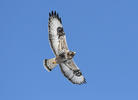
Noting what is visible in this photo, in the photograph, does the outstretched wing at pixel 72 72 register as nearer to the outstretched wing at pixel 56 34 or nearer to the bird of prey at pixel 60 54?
the bird of prey at pixel 60 54

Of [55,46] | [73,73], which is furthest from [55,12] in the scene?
[73,73]

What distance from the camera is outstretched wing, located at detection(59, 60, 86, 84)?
33.4 m

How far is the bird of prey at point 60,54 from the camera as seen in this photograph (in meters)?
31.9

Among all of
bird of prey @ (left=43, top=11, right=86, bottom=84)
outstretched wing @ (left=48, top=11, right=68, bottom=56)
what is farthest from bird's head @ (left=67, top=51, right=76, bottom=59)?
outstretched wing @ (left=48, top=11, right=68, bottom=56)

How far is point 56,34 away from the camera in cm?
3272

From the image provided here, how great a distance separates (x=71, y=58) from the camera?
31.5 m

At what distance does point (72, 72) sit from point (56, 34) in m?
3.49

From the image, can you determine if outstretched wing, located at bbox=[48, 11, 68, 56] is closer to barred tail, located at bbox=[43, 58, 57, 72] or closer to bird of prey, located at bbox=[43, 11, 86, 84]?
bird of prey, located at bbox=[43, 11, 86, 84]

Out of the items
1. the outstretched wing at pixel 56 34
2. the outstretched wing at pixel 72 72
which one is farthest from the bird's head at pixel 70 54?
the outstretched wing at pixel 72 72

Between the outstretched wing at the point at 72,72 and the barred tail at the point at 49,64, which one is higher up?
the outstretched wing at the point at 72,72

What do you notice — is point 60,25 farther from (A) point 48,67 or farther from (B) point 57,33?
(A) point 48,67

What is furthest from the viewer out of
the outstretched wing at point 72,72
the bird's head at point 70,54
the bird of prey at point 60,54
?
the outstretched wing at point 72,72

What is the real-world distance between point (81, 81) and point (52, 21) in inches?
216

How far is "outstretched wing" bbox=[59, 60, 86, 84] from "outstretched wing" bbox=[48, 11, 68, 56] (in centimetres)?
149
